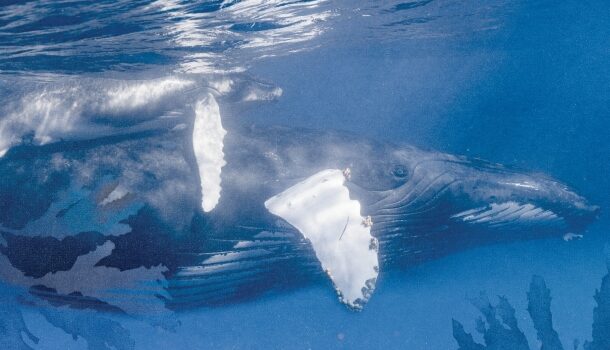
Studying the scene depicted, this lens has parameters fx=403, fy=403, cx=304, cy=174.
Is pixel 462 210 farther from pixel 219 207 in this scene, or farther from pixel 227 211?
pixel 219 207

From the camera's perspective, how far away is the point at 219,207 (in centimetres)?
598

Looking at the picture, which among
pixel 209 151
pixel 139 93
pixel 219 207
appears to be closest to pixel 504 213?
pixel 219 207

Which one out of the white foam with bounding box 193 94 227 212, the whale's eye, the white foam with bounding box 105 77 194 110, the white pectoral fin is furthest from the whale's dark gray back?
the white foam with bounding box 105 77 194 110

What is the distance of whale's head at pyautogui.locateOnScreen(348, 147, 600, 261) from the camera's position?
6719mm

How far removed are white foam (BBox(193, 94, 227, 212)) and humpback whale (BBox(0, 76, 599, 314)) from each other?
0.06 feet

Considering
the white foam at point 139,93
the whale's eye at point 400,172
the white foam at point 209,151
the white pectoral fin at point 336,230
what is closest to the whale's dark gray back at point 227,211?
the whale's eye at point 400,172

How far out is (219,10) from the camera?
399 inches

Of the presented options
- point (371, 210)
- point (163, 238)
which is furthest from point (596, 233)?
point (163, 238)

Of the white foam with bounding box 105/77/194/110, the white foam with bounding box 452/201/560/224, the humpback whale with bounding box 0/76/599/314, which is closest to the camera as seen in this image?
the humpback whale with bounding box 0/76/599/314

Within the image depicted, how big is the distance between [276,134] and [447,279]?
10696 millimetres

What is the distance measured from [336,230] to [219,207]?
177 centimetres

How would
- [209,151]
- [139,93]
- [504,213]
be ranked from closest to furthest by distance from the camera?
[209,151]
[139,93]
[504,213]

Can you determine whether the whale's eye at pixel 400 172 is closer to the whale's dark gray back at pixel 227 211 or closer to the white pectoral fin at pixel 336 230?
the whale's dark gray back at pixel 227 211

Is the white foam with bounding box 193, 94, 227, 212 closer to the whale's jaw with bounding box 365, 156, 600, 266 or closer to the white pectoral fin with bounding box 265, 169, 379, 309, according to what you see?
the white pectoral fin with bounding box 265, 169, 379, 309
